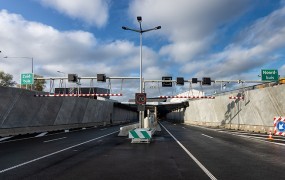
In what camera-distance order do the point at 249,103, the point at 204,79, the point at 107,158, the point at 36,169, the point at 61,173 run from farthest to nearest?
the point at 204,79, the point at 249,103, the point at 107,158, the point at 36,169, the point at 61,173

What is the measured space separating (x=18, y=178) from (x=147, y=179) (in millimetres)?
3486

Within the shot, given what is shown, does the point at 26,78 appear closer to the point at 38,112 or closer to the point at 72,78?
the point at 72,78

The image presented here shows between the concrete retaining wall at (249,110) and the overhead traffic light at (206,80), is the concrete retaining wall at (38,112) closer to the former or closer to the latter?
the overhead traffic light at (206,80)

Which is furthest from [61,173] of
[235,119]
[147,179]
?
[235,119]

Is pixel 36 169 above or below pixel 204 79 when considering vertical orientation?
below

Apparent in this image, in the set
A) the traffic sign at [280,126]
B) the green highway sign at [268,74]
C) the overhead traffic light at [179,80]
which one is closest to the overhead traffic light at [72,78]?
the overhead traffic light at [179,80]

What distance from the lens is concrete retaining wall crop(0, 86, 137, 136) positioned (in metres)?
25.8

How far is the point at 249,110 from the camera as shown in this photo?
112 feet

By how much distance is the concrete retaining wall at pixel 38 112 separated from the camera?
25781 millimetres

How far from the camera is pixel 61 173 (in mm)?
8953

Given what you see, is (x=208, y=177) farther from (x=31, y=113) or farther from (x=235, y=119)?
(x=235, y=119)

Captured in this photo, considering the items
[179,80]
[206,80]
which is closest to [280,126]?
[206,80]

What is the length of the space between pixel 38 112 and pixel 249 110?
2278 centimetres

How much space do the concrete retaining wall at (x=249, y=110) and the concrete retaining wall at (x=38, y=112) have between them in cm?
2054
